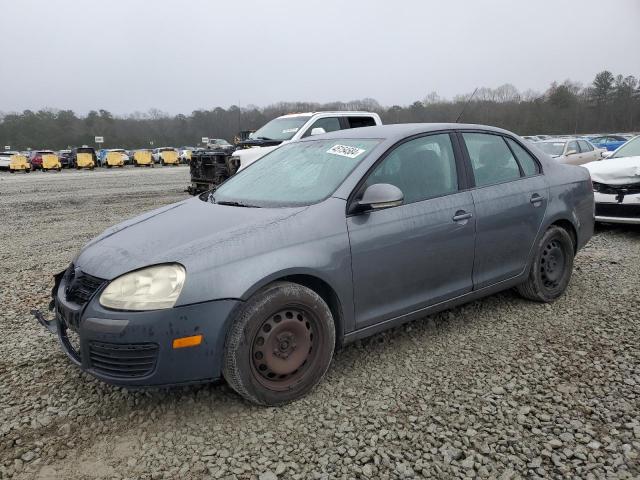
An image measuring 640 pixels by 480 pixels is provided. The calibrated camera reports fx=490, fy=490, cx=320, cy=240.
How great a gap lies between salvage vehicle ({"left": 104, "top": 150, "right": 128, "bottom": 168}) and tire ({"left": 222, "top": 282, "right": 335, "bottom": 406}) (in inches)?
1474

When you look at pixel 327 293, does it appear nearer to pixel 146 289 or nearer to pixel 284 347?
pixel 284 347

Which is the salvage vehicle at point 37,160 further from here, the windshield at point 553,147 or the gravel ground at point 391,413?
the gravel ground at point 391,413

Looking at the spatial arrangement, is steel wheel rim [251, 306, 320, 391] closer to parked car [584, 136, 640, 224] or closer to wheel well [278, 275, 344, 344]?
wheel well [278, 275, 344, 344]

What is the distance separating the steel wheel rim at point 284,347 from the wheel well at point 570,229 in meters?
2.62

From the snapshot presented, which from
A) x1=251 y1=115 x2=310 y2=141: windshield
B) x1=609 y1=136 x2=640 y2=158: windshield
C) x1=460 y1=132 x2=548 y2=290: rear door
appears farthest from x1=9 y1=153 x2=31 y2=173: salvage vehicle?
x1=460 y1=132 x2=548 y2=290: rear door

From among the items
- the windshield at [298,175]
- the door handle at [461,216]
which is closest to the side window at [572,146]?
the door handle at [461,216]

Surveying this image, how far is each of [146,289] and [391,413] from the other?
1440 mm

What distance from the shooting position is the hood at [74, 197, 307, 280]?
8.29ft

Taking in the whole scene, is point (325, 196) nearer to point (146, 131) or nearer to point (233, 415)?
point (233, 415)

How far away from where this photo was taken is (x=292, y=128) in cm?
965

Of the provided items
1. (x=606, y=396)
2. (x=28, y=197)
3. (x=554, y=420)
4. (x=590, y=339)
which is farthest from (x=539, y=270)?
(x=28, y=197)

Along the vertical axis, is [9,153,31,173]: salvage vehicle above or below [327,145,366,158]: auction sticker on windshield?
above

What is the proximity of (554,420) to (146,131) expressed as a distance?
83352mm

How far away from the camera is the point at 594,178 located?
714 cm
